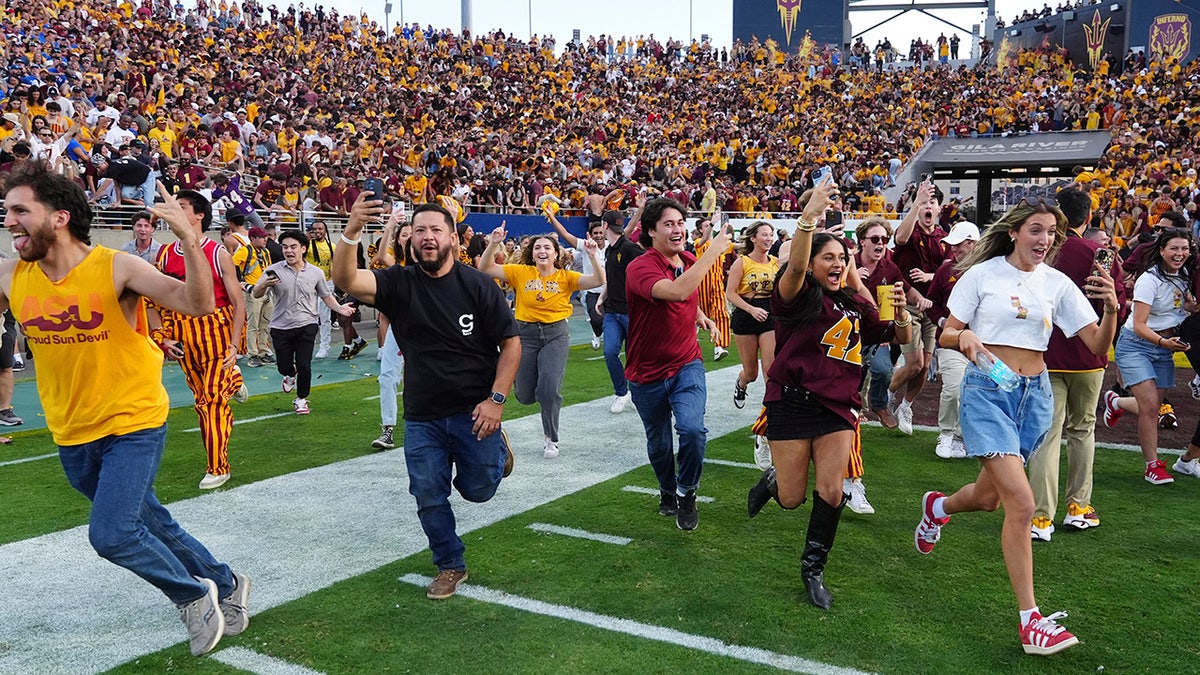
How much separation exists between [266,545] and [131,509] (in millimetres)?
1877

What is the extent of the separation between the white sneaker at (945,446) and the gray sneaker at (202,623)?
18.3 feet

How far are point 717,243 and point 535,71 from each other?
3355cm

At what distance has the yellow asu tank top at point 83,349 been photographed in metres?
3.91

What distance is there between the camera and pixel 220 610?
14.1ft

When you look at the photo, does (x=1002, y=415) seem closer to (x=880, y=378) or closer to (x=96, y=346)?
(x=96, y=346)

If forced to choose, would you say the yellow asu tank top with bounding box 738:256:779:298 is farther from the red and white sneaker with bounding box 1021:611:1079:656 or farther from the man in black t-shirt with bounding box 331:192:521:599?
the red and white sneaker with bounding box 1021:611:1079:656

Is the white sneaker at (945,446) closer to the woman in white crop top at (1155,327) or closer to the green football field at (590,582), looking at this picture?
the green football field at (590,582)

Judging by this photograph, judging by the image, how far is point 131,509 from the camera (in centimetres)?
390

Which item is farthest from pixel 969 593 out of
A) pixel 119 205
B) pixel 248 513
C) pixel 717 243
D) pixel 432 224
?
pixel 119 205

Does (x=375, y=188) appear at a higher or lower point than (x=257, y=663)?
higher

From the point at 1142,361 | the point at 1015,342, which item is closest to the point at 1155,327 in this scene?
the point at 1142,361

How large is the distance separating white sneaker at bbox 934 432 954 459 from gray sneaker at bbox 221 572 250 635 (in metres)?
5.39

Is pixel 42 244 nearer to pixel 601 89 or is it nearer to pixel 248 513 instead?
pixel 248 513

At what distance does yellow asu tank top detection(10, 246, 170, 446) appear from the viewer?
3908 mm
